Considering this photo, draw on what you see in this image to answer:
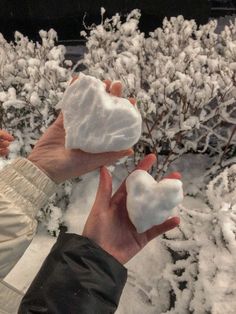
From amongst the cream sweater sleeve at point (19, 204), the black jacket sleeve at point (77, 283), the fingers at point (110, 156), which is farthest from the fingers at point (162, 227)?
the cream sweater sleeve at point (19, 204)

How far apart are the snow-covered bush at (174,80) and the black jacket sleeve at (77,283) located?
2.03 meters

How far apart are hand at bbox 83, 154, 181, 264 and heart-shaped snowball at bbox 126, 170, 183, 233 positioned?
0.03 meters

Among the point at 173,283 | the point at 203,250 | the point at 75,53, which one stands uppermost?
the point at 75,53

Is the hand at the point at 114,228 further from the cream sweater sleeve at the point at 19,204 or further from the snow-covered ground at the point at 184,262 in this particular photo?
the snow-covered ground at the point at 184,262

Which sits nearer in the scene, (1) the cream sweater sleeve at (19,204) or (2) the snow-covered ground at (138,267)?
(1) the cream sweater sleeve at (19,204)

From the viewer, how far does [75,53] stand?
5.71 meters

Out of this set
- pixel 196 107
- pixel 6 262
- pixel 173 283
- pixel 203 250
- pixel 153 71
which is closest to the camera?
pixel 6 262

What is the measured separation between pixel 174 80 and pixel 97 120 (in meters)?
1.88

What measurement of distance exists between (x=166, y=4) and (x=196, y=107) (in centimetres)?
274

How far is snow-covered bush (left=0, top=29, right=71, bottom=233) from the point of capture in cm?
347

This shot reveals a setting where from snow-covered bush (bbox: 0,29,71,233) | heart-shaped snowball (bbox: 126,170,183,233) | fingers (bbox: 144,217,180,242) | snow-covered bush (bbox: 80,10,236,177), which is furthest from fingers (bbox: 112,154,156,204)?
snow-covered bush (bbox: 0,29,71,233)

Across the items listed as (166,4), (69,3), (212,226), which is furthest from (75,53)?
(212,226)

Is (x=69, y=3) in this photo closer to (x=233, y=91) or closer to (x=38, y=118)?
(x=38, y=118)

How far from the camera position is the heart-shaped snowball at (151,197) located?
1.54m
